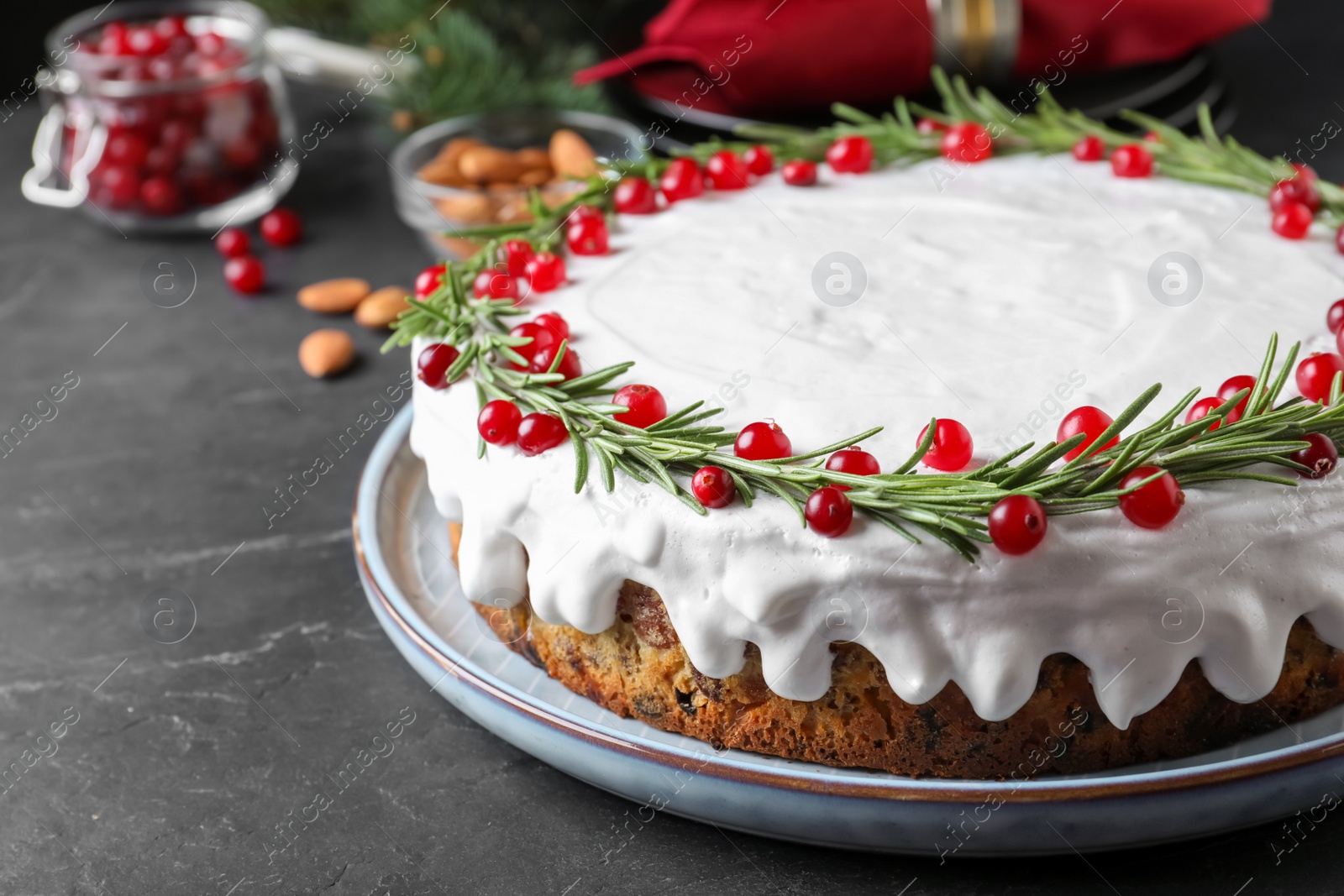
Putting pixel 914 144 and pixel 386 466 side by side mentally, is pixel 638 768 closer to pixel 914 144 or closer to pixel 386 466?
pixel 386 466

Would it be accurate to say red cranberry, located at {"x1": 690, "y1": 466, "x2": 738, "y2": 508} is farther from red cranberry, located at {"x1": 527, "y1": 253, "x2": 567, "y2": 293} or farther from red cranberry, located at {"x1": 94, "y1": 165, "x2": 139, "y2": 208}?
red cranberry, located at {"x1": 94, "y1": 165, "x2": 139, "y2": 208}

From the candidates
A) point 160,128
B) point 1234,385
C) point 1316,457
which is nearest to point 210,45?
point 160,128

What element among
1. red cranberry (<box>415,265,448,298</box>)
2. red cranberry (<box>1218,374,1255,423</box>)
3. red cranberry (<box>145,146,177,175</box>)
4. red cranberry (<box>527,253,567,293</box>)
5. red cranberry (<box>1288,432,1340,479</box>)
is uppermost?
red cranberry (<box>1288,432,1340,479</box>)

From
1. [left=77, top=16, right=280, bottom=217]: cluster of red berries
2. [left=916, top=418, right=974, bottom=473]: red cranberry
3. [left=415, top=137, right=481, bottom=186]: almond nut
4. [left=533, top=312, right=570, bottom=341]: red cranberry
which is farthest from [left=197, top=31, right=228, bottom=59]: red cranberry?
[left=916, top=418, right=974, bottom=473]: red cranberry

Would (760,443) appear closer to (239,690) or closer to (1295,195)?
(239,690)

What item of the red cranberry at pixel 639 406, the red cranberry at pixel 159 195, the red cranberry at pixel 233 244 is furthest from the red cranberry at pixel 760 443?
the red cranberry at pixel 159 195

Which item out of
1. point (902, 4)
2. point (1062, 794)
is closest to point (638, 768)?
point (1062, 794)
